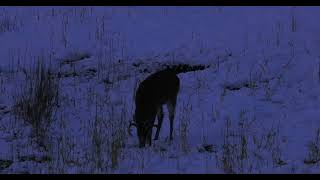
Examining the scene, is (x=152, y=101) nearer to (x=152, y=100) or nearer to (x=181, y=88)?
(x=152, y=100)

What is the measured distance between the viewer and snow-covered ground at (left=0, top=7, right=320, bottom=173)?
809 centimetres

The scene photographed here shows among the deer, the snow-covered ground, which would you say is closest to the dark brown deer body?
the deer

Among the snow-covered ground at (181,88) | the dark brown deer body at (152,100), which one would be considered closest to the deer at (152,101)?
the dark brown deer body at (152,100)

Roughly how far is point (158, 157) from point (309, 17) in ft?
23.8

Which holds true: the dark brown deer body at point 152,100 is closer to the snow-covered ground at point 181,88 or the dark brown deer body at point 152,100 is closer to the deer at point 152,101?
the deer at point 152,101

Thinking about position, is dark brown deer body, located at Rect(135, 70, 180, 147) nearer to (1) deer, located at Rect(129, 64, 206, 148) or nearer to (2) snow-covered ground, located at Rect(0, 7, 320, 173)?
(1) deer, located at Rect(129, 64, 206, 148)

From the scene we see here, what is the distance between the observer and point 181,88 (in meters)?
11.4

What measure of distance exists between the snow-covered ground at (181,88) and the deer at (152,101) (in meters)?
0.21

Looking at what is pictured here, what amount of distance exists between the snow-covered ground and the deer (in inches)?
8.3

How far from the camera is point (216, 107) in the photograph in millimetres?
10406

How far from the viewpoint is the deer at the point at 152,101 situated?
8.91 meters

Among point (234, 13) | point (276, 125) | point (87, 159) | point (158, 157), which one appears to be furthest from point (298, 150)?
point (234, 13)

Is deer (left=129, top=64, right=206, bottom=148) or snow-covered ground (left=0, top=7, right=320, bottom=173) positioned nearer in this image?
snow-covered ground (left=0, top=7, right=320, bottom=173)

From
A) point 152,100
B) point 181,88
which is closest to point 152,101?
point 152,100
